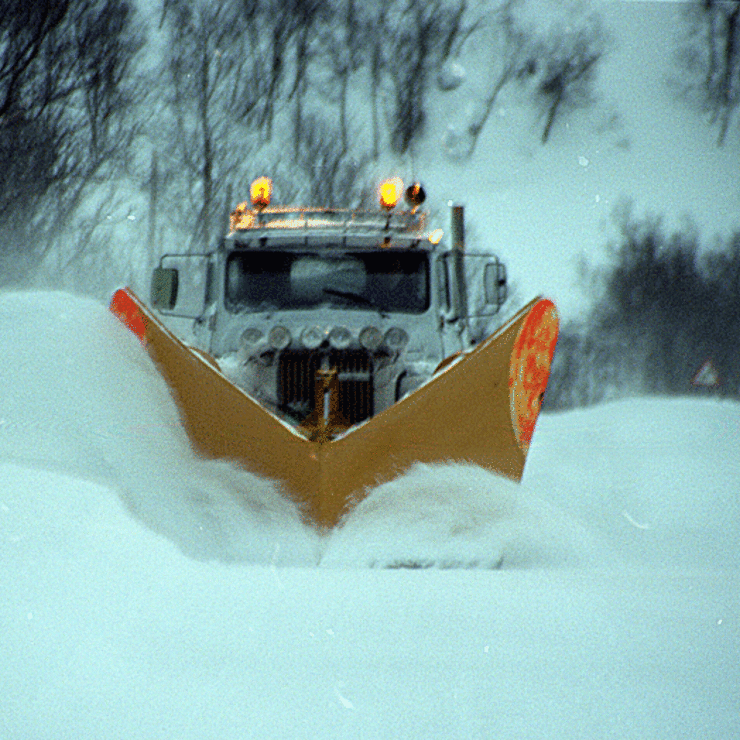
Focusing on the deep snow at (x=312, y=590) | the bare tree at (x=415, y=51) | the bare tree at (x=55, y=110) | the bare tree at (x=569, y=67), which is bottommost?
the deep snow at (x=312, y=590)

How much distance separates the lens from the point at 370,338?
6.07 meters

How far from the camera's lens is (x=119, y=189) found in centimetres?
2038

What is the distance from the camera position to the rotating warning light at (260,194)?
764 centimetres

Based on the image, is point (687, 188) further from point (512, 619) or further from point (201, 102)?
point (512, 619)

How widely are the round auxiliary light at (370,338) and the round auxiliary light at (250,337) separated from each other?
2.07 feet

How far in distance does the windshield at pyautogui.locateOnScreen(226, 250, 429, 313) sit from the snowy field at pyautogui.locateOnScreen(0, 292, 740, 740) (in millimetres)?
1267

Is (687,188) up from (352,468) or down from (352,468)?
up

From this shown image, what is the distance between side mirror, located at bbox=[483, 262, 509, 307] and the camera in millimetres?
6969

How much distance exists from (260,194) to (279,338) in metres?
2.01

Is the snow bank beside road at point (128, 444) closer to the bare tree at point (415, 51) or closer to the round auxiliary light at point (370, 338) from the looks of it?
the round auxiliary light at point (370, 338)

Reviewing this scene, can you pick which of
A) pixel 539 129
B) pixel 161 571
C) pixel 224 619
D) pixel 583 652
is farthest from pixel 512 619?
pixel 539 129

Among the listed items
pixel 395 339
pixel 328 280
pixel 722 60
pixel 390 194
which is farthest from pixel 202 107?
pixel 722 60

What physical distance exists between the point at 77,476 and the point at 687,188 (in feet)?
120

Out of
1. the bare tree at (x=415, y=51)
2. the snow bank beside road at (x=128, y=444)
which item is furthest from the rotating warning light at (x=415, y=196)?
the bare tree at (x=415, y=51)
